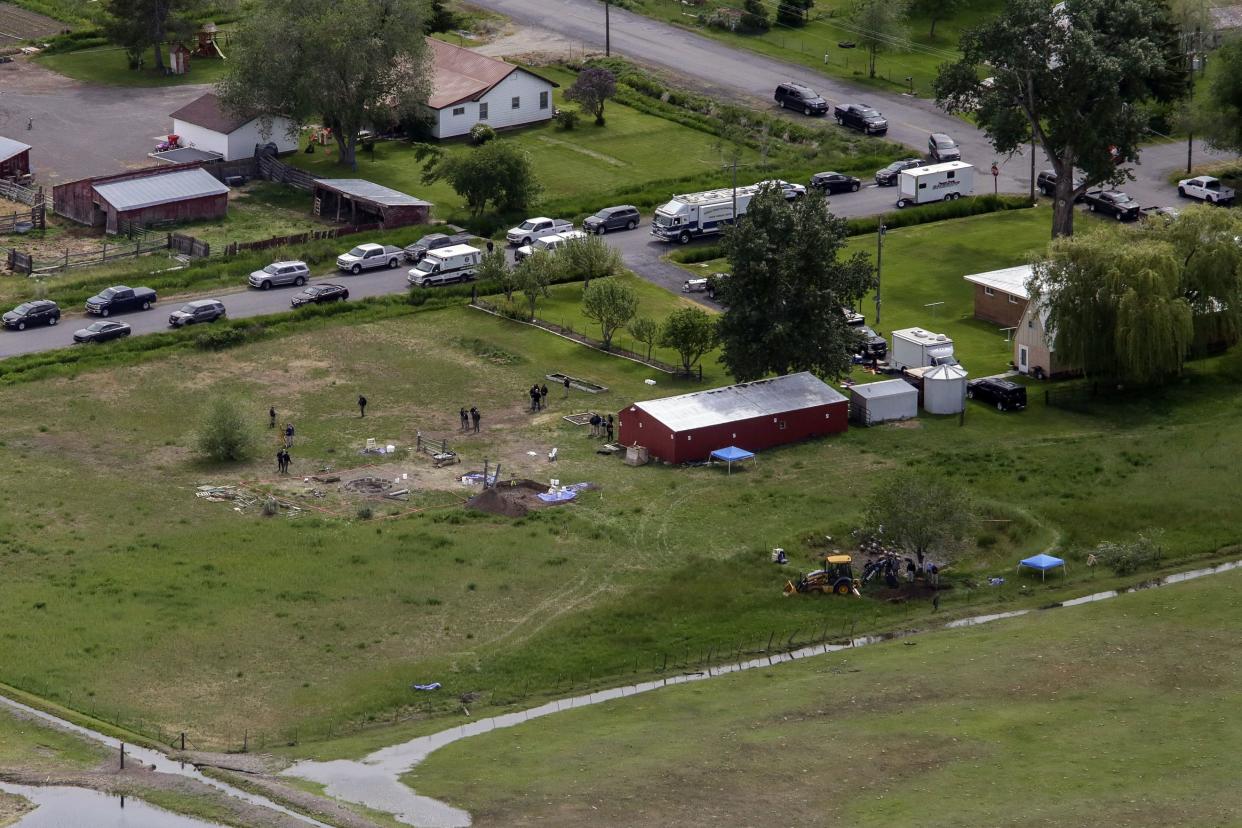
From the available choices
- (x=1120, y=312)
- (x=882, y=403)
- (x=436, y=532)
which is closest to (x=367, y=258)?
(x=882, y=403)

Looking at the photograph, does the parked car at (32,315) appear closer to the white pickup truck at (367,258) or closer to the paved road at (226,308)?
the paved road at (226,308)

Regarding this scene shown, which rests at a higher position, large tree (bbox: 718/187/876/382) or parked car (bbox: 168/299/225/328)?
large tree (bbox: 718/187/876/382)

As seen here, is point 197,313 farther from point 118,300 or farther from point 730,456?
point 730,456

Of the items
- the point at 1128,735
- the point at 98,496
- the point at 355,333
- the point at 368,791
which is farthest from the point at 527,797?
the point at 355,333

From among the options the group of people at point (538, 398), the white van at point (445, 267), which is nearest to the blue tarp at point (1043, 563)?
the group of people at point (538, 398)

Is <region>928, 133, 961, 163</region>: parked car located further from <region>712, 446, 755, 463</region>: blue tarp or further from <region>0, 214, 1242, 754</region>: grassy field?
<region>712, 446, 755, 463</region>: blue tarp

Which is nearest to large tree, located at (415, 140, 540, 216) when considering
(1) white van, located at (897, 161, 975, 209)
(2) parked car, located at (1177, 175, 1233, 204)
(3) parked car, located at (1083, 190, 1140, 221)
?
Answer: (1) white van, located at (897, 161, 975, 209)
